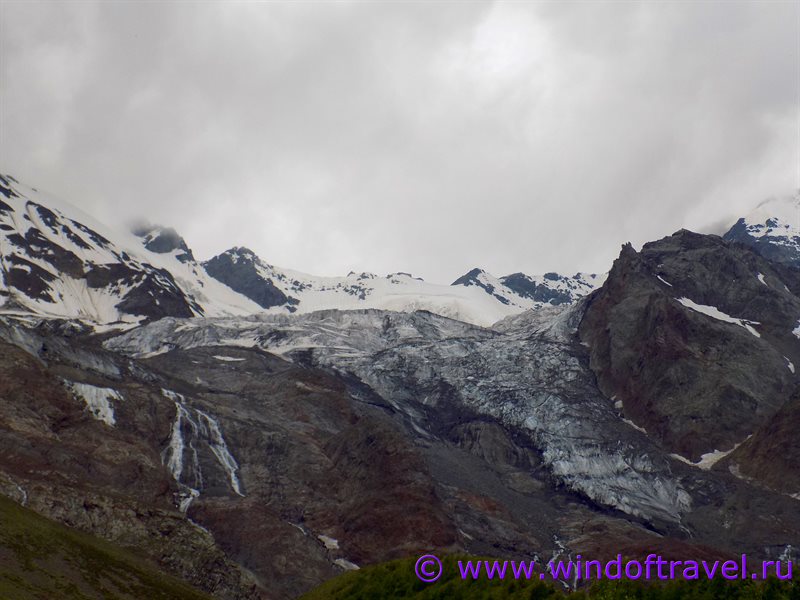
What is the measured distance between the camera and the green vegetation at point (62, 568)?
4181 cm

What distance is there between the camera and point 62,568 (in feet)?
153

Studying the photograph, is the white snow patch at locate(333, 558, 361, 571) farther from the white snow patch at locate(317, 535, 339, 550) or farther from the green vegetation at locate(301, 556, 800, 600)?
the green vegetation at locate(301, 556, 800, 600)

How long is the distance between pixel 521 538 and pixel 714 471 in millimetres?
50985

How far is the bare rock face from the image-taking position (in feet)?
500

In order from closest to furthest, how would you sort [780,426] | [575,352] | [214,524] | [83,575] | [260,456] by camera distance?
1. [83,575]
2. [214,524]
3. [260,456]
4. [780,426]
5. [575,352]

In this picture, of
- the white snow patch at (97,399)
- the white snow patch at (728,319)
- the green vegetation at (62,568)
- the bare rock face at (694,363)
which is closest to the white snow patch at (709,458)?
the bare rock face at (694,363)

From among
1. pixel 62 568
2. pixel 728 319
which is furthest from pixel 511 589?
pixel 728 319

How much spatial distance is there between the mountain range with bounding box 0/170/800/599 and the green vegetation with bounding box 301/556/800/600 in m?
21.6

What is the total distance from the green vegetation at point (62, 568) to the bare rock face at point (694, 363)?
122m

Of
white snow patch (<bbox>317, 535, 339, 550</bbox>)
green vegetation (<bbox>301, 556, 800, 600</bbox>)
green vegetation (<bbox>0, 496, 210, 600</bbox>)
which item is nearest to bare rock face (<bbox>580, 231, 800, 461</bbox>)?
white snow patch (<bbox>317, 535, 339, 550</bbox>)

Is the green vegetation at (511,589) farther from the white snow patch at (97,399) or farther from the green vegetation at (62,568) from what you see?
the white snow patch at (97,399)

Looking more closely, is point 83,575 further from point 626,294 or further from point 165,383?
point 626,294

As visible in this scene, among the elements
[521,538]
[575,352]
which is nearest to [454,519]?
[521,538]

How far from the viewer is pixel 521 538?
106 meters
